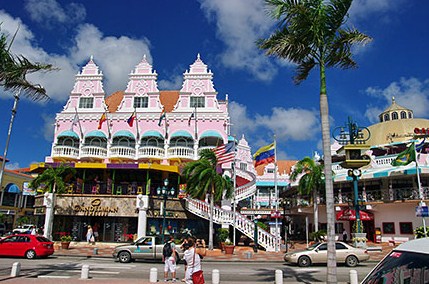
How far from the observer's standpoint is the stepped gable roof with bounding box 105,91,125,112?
41.0 meters

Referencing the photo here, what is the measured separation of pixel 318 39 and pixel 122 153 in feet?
95.0

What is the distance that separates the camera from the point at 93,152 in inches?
1460

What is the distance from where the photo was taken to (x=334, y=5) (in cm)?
1116

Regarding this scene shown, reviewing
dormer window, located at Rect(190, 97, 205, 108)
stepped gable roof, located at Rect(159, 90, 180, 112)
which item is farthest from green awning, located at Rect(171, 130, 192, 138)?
stepped gable roof, located at Rect(159, 90, 180, 112)

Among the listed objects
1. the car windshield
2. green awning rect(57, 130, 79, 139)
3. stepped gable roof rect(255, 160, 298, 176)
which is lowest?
the car windshield

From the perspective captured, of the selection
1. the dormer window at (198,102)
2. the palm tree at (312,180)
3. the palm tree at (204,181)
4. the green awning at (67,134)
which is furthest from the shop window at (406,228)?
the green awning at (67,134)

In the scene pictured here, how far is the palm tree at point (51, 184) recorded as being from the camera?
93.9ft

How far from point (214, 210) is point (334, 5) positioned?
21071mm

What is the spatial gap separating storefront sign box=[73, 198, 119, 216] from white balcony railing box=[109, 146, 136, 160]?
26.6 feet

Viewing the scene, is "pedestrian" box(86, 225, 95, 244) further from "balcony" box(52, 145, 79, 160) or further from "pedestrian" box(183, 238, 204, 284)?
"pedestrian" box(183, 238, 204, 284)

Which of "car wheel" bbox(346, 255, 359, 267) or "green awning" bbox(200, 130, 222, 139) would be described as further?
"green awning" bbox(200, 130, 222, 139)

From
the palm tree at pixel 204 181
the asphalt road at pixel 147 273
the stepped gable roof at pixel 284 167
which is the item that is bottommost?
the asphalt road at pixel 147 273

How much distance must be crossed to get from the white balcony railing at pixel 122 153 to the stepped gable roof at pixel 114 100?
19.1 feet

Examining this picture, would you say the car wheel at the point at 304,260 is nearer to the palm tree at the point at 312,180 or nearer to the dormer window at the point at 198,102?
the palm tree at the point at 312,180
